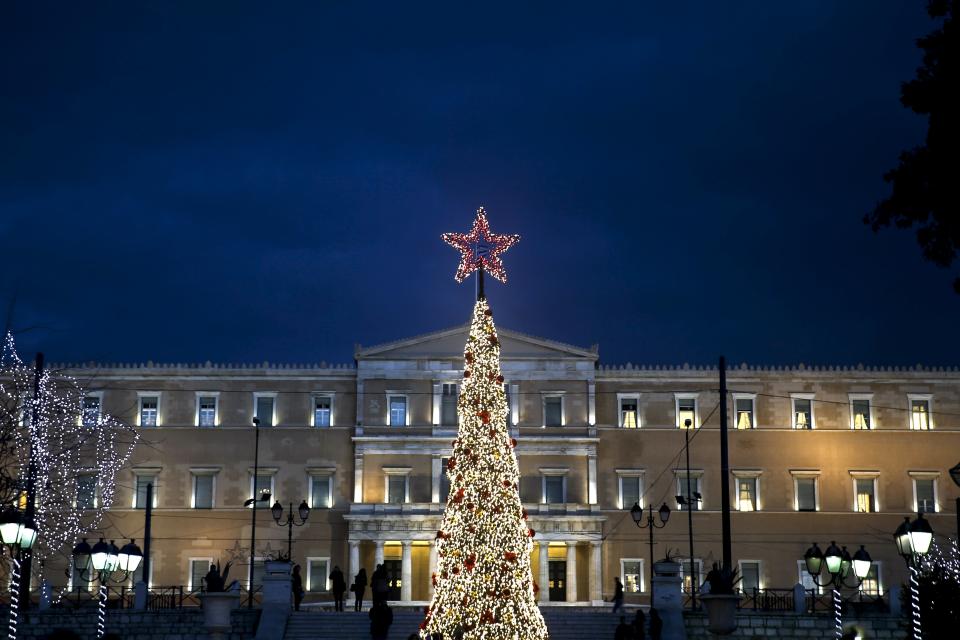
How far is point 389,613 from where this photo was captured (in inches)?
1479

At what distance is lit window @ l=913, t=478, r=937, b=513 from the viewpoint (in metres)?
60.6

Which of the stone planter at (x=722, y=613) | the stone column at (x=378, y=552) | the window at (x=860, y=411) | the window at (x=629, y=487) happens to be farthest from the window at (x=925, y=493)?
the stone planter at (x=722, y=613)

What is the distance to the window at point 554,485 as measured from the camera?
6006 cm

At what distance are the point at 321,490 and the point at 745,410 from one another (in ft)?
59.7

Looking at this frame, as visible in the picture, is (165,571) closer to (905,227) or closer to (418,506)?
(418,506)

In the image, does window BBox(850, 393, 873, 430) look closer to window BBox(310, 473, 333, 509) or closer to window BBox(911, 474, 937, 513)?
window BBox(911, 474, 937, 513)

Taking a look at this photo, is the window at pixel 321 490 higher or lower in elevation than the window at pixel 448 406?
lower

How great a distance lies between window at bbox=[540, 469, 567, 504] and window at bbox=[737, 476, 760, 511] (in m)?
7.27

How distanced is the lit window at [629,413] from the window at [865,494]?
373 inches

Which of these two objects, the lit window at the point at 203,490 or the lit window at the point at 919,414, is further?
the lit window at the point at 919,414

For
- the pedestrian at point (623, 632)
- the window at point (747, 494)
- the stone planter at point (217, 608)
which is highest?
the window at point (747, 494)

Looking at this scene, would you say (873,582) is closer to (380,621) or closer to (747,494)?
(747,494)

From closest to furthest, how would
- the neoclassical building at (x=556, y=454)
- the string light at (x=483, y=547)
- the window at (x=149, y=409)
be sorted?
the string light at (x=483, y=547)
the neoclassical building at (x=556, y=454)
the window at (x=149, y=409)

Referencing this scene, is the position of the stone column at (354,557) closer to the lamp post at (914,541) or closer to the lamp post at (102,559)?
the lamp post at (102,559)
